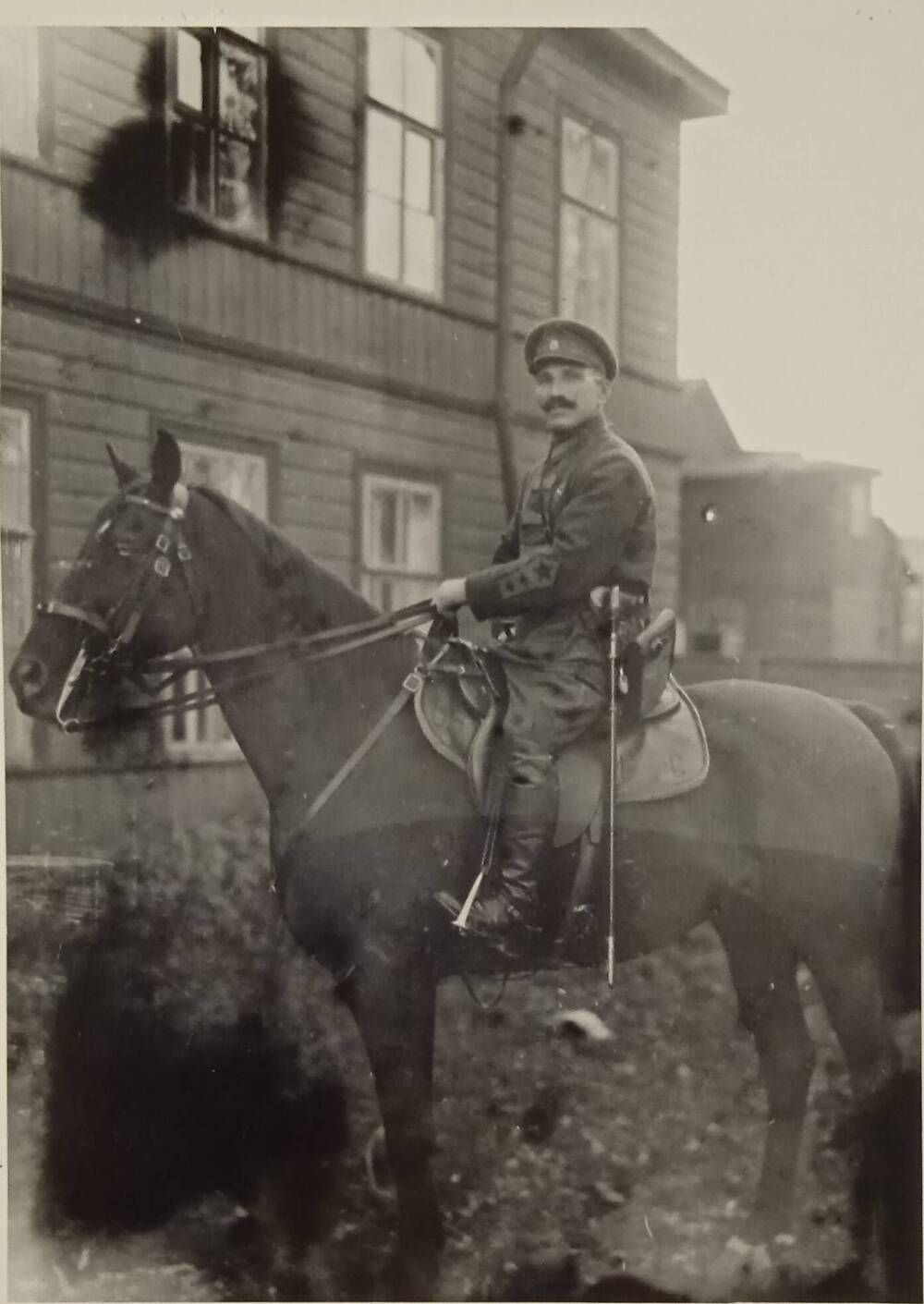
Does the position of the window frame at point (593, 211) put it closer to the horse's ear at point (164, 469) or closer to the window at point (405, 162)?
the window at point (405, 162)

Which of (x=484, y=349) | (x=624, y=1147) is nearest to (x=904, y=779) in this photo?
(x=624, y=1147)

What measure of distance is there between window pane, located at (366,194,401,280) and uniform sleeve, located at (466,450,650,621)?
0.75 meters

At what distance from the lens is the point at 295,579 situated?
2.49m

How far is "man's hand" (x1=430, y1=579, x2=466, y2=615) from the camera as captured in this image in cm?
253

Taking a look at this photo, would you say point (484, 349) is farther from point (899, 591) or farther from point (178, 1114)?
point (178, 1114)

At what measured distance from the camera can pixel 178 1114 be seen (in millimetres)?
2760

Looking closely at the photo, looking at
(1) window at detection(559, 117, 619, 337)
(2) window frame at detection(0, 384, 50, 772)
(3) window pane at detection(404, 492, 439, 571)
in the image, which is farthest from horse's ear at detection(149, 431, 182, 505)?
(1) window at detection(559, 117, 619, 337)

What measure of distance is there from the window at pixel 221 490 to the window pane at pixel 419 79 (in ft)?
3.10

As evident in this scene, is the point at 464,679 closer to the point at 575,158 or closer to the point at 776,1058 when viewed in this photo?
the point at 776,1058

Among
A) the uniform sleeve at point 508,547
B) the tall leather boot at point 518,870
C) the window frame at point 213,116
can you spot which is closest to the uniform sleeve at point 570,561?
the uniform sleeve at point 508,547

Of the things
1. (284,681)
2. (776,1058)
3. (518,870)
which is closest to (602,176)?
(284,681)

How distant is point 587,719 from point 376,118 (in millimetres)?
1521

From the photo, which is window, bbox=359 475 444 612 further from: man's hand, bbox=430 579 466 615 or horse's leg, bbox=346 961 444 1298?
horse's leg, bbox=346 961 444 1298

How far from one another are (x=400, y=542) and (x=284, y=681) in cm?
47
